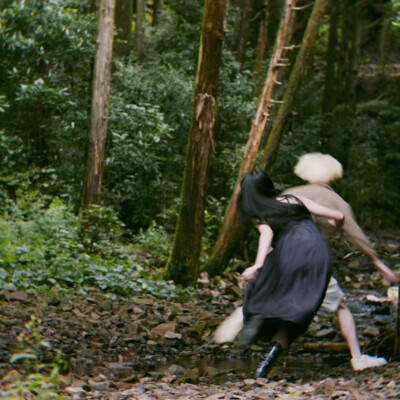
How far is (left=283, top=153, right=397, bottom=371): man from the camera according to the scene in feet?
18.7

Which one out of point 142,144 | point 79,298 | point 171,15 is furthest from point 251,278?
point 171,15

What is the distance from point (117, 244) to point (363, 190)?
12.0m

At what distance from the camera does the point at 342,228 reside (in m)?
5.75

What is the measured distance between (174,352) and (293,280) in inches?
96.2

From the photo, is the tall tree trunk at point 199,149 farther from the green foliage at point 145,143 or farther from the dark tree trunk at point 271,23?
the dark tree trunk at point 271,23

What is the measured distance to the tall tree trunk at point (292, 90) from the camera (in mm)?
12500

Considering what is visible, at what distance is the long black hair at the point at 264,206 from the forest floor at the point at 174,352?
144cm

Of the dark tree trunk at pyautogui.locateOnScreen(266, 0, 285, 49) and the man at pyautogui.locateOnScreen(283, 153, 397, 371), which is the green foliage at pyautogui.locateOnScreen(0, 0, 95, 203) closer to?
the man at pyautogui.locateOnScreen(283, 153, 397, 371)

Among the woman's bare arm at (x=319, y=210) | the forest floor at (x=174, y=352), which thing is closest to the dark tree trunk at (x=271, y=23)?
the forest floor at (x=174, y=352)

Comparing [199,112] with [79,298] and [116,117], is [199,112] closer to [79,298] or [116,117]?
[79,298]

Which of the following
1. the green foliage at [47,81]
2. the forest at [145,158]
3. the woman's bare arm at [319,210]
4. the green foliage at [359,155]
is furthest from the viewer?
the green foliage at [359,155]

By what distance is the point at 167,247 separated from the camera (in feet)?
40.9

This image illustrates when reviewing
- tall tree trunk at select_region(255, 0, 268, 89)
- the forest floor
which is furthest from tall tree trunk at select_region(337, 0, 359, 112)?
the forest floor

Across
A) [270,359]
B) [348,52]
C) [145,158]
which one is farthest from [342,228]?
[348,52]
